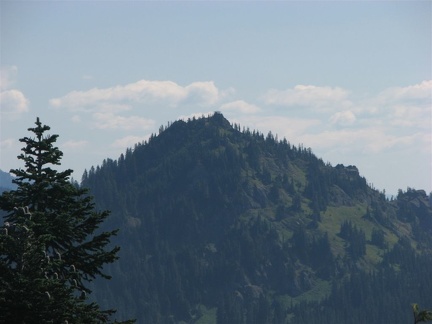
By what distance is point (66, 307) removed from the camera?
4162 cm

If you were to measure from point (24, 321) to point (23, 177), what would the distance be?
9.66 metres

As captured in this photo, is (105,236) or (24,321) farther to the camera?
(105,236)

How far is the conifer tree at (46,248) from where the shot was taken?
41094 millimetres

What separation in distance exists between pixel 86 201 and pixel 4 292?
8629 millimetres

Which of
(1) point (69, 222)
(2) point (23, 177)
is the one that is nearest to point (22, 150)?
(2) point (23, 177)

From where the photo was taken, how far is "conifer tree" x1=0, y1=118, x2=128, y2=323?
41.1m

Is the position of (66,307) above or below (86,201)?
below

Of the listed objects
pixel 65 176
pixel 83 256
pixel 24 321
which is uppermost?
pixel 65 176

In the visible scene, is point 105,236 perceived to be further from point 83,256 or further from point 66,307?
point 66,307

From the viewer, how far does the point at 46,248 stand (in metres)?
47.6

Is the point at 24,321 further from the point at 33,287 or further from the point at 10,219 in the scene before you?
the point at 10,219

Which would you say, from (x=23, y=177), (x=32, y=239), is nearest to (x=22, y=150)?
(x=23, y=177)

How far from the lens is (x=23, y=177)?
4866cm

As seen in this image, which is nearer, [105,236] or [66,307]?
[66,307]
